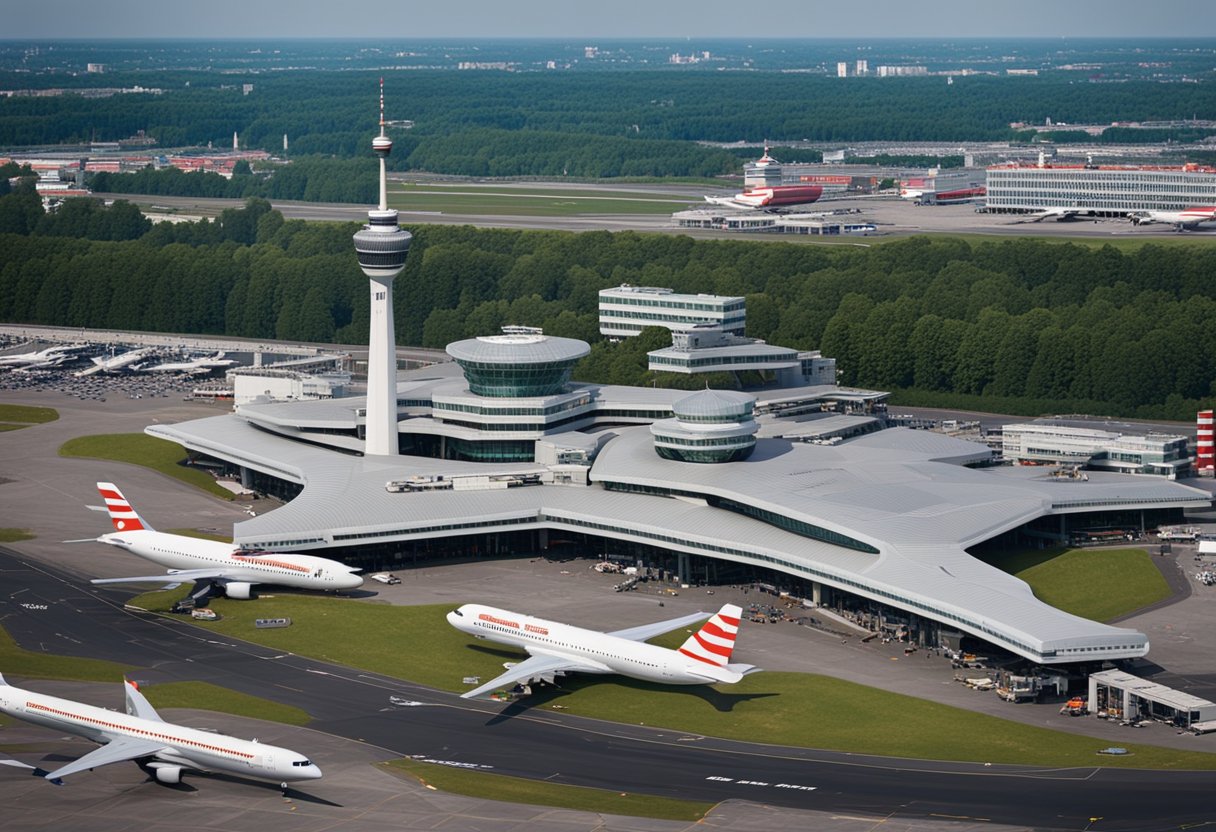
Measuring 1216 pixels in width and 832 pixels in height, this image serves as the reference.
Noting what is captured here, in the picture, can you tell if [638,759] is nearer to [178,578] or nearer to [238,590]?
[238,590]

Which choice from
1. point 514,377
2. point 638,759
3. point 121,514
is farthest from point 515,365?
point 638,759

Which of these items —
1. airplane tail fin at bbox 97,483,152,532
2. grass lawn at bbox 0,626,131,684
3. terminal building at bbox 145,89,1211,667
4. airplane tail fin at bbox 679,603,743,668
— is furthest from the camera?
airplane tail fin at bbox 97,483,152,532

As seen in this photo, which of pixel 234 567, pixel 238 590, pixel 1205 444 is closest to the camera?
pixel 238 590

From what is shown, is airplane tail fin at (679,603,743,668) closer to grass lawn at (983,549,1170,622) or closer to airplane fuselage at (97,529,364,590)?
grass lawn at (983,549,1170,622)

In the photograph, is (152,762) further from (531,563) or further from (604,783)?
(531,563)

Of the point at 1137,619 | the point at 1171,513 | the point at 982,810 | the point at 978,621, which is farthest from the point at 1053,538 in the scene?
the point at 982,810

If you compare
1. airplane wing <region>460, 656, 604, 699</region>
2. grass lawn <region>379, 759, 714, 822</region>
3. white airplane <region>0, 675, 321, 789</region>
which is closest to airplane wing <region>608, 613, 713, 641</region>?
airplane wing <region>460, 656, 604, 699</region>

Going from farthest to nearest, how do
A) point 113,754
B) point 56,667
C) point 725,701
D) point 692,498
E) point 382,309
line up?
point 382,309 < point 692,498 < point 56,667 < point 725,701 < point 113,754
